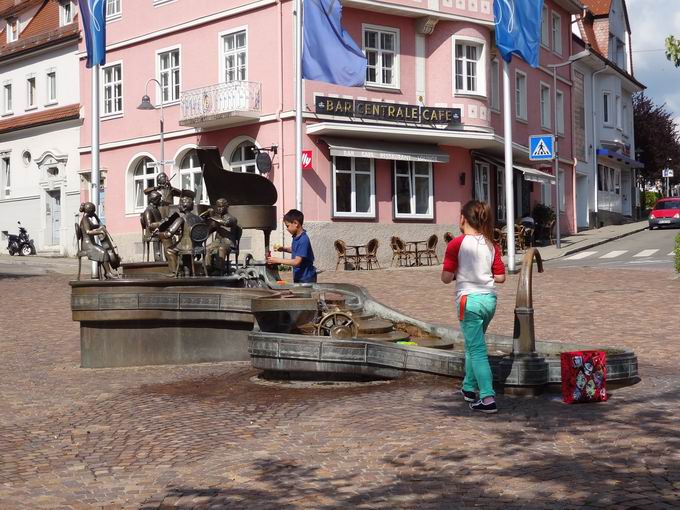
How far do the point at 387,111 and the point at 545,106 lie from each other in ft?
41.3

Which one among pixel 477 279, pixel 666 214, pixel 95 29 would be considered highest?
pixel 95 29

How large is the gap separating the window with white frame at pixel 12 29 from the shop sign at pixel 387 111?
20106 mm

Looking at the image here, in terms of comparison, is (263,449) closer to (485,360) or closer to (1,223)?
(485,360)

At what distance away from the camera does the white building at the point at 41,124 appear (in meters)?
37.4

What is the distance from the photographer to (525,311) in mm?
7934

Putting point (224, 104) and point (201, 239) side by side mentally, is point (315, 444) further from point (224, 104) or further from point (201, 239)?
point (224, 104)

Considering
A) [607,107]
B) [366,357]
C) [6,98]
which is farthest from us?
[607,107]

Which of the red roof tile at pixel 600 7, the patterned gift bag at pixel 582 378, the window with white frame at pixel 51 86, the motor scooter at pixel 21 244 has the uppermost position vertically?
the red roof tile at pixel 600 7

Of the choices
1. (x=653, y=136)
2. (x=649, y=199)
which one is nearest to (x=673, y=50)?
(x=653, y=136)

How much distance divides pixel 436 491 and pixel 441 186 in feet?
88.5

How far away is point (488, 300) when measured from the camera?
737 centimetres

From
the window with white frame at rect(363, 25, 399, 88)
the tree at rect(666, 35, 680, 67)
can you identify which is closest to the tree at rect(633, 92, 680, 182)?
the window with white frame at rect(363, 25, 399, 88)

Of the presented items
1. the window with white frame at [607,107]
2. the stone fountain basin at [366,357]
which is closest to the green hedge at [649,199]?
the window with white frame at [607,107]

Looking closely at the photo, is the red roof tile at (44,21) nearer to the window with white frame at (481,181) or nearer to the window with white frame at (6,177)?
the window with white frame at (6,177)
